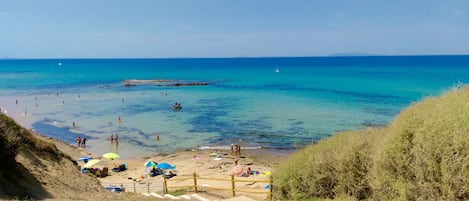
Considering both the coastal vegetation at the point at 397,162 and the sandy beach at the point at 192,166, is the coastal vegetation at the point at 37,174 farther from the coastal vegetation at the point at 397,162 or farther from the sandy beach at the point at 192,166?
the coastal vegetation at the point at 397,162

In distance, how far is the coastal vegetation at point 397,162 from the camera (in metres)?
7.30

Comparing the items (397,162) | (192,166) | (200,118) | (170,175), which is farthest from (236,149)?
(397,162)

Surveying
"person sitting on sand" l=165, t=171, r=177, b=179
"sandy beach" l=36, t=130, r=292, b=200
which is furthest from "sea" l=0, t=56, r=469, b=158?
"person sitting on sand" l=165, t=171, r=177, b=179

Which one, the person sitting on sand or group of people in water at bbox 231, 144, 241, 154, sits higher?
group of people in water at bbox 231, 144, 241, 154

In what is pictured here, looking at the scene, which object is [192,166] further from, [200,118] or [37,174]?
[200,118]

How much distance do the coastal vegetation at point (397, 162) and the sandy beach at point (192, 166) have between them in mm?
8194

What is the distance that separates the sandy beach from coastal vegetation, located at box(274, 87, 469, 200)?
819cm

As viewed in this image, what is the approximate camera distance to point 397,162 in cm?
825

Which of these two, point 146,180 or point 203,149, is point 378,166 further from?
point 203,149

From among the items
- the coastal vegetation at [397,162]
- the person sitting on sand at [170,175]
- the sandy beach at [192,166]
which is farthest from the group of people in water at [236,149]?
the coastal vegetation at [397,162]

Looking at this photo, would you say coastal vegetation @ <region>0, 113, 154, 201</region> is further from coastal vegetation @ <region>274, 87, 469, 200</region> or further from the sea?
the sea

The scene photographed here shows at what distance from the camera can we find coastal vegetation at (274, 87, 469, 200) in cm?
730

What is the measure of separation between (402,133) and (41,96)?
6969 cm

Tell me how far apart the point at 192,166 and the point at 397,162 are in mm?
18723
